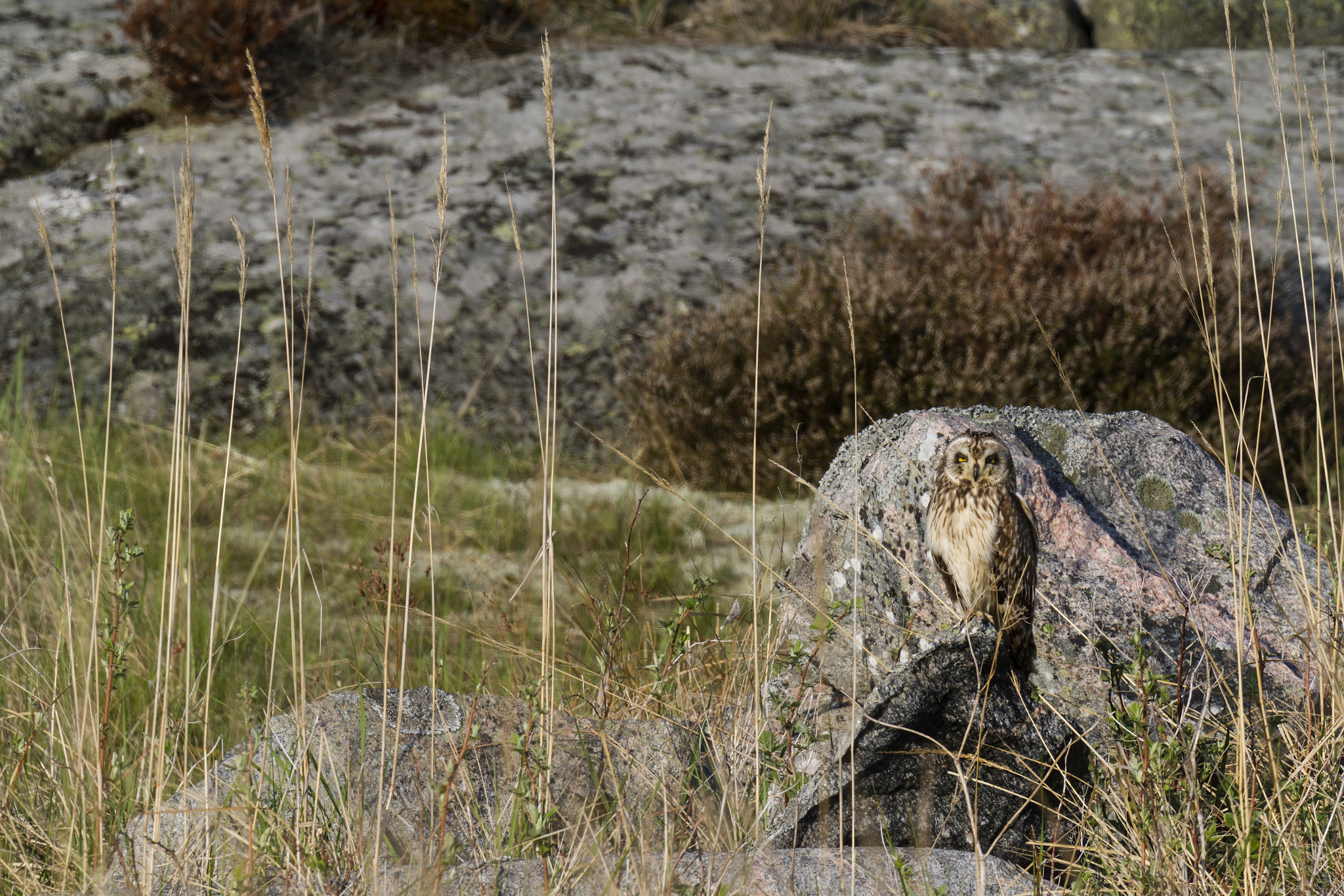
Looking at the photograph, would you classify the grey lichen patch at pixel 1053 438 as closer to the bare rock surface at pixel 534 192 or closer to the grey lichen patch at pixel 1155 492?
the grey lichen patch at pixel 1155 492

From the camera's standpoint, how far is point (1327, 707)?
1.93m

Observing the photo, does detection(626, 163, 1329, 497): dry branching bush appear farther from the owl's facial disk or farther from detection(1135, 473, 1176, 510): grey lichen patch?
the owl's facial disk

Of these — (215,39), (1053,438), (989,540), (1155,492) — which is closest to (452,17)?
(215,39)

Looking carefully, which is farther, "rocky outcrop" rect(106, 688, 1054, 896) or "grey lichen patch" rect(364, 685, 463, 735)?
"grey lichen patch" rect(364, 685, 463, 735)

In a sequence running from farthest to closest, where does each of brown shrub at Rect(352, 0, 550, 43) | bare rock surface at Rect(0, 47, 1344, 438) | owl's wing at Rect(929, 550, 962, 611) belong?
brown shrub at Rect(352, 0, 550, 43)
bare rock surface at Rect(0, 47, 1344, 438)
owl's wing at Rect(929, 550, 962, 611)

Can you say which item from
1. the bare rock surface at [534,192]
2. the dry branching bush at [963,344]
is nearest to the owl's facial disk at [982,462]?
the dry branching bush at [963,344]

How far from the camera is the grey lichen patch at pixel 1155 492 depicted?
86.6 inches

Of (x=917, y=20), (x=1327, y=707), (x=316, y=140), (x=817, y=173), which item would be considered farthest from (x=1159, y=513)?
(x=917, y=20)

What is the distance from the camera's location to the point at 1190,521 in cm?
219

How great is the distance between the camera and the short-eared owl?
6.22 feet

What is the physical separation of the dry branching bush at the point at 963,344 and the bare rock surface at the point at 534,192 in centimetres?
44

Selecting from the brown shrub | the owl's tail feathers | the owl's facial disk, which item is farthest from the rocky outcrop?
the brown shrub

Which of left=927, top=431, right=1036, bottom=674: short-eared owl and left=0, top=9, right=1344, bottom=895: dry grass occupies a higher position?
left=927, top=431, right=1036, bottom=674: short-eared owl

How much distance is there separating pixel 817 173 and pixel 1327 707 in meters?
4.10
